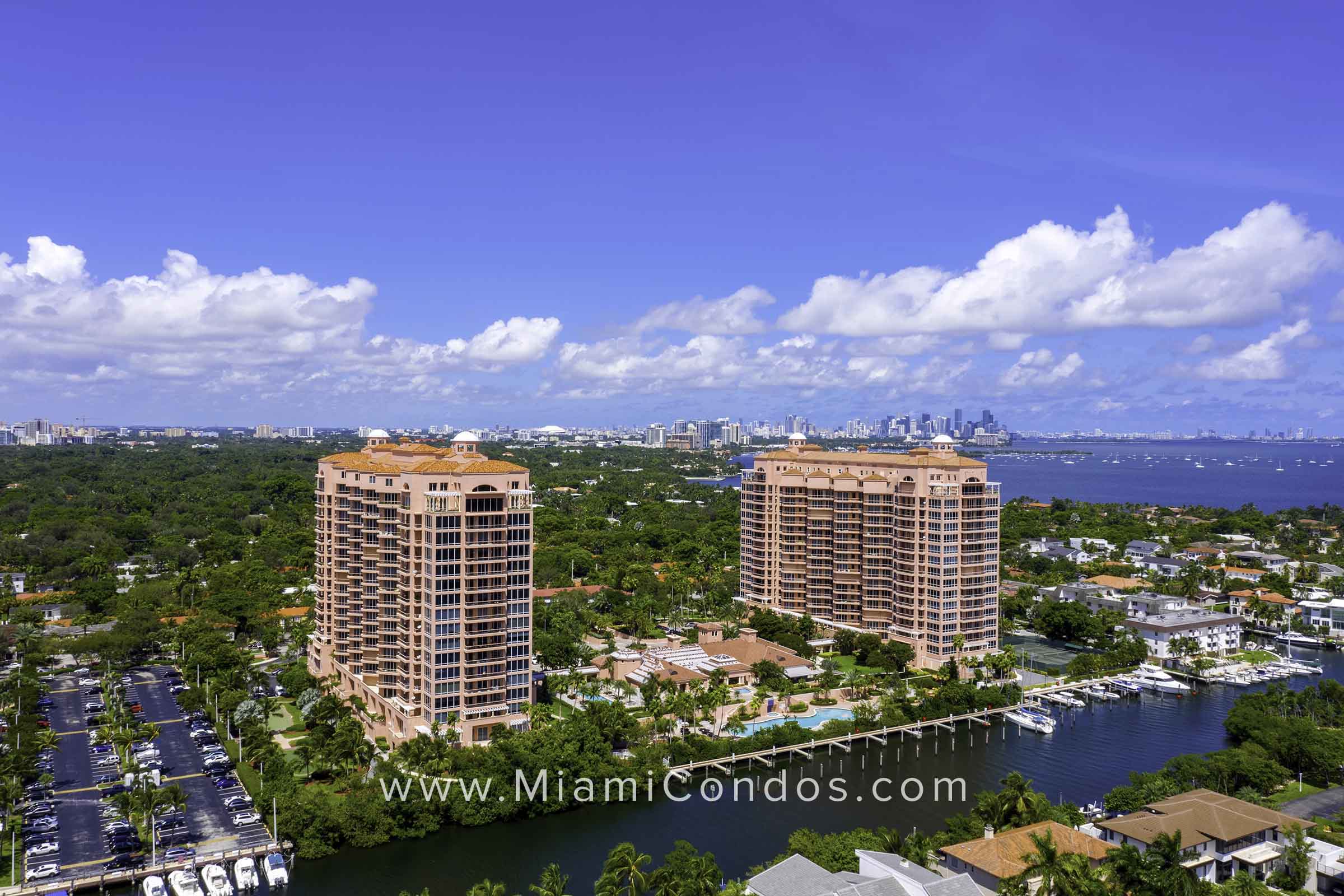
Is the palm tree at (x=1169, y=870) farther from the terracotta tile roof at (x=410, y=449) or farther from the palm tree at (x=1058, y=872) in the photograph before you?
the terracotta tile roof at (x=410, y=449)

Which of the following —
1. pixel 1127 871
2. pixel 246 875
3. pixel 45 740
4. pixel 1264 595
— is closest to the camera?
pixel 1127 871

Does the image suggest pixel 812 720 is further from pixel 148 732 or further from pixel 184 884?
pixel 148 732

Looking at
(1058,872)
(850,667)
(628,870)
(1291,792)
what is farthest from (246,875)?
(1291,792)

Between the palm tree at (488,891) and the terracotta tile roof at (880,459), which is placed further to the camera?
the terracotta tile roof at (880,459)

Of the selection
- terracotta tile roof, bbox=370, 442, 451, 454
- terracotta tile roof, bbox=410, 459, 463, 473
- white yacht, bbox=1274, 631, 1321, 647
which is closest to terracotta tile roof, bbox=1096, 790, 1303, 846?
terracotta tile roof, bbox=410, 459, 463, 473

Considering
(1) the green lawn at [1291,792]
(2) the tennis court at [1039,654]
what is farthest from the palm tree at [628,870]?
(2) the tennis court at [1039,654]

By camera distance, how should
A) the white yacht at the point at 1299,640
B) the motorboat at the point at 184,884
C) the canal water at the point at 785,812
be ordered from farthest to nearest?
the white yacht at the point at 1299,640, the canal water at the point at 785,812, the motorboat at the point at 184,884

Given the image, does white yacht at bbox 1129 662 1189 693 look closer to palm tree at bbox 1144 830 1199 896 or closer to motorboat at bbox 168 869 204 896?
palm tree at bbox 1144 830 1199 896

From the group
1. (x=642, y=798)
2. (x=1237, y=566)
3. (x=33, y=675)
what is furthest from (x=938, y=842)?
(x=1237, y=566)
